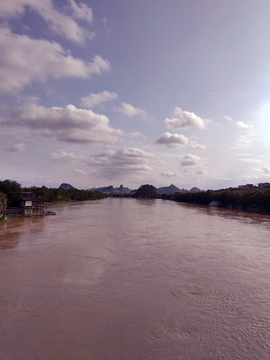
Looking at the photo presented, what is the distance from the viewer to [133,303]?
9.30m

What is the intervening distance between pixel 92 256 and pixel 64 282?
14.7 feet

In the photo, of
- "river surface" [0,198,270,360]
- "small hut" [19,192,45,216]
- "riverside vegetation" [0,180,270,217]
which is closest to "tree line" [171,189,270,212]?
"riverside vegetation" [0,180,270,217]

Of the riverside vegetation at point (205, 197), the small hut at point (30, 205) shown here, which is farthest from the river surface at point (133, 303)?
the riverside vegetation at point (205, 197)

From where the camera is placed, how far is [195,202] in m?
94.4

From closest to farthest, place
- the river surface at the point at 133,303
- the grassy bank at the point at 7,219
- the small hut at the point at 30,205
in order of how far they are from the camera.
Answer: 1. the river surface at the point at 133,303
2. the grassy bank at the point at 7,219
3. the small hut at the point at 30,205

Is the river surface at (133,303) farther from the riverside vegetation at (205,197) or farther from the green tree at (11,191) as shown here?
the green tree at (11,191)

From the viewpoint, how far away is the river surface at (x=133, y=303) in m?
6.78

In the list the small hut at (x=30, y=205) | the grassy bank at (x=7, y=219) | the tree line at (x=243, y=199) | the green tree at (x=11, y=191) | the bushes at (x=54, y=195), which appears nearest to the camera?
the grassy bank at (x=7, y=219)

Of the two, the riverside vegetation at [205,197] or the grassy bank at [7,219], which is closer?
the grassy bank at [7,219]

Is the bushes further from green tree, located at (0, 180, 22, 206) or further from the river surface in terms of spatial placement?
the river surface

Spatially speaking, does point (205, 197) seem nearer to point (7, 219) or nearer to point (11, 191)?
point (11, 191)

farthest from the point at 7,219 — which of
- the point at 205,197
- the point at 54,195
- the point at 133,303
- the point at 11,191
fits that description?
the point at 205,197

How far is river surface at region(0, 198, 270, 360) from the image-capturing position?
22.2ft

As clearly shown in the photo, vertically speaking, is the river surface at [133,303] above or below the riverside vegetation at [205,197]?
below
